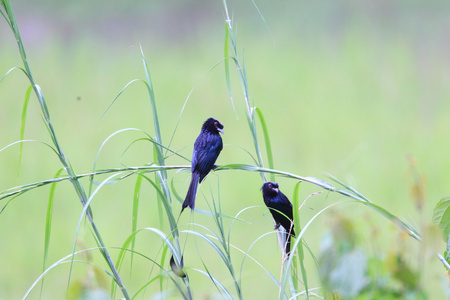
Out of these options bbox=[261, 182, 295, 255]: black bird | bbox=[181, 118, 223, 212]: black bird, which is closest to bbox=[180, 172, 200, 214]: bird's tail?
bbox=[181, 118, 223, 212]: black bird

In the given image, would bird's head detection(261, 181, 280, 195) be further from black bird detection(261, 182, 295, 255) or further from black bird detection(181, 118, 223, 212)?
black bird detection(181, 118, 223, 212)

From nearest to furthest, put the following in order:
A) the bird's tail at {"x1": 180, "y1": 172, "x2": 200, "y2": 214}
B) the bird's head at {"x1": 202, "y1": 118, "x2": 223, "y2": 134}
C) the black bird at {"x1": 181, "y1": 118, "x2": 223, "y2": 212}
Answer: the bird's tail at {"x1": 180, "y1": 172, "x2": 200, "y2": 214}, the black bird at {"x1": 181, "y1": 118, "x2": 223, "y2": 212}, the bird's head at {"x1": 202, "y1": 118, "x2": 223, "y2": 134}

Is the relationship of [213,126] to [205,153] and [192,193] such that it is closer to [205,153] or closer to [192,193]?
[205,153]

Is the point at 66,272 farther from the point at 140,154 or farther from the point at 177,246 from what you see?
the point at 177,246

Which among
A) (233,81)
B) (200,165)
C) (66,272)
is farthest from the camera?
(233,81)

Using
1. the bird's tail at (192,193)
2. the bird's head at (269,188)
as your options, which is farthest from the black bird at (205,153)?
the bird's head at (269,188)

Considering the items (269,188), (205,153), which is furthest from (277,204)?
(205,153)

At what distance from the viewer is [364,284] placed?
41cm

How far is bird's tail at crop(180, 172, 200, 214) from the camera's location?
0.99 m

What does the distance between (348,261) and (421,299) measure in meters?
0.07

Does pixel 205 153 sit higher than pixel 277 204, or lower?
higher

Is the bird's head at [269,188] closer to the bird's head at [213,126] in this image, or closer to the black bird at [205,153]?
the black bird at [205,153]

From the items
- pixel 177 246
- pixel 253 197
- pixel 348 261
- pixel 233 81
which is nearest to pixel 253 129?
pixel 177 246

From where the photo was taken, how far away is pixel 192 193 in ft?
3.49
